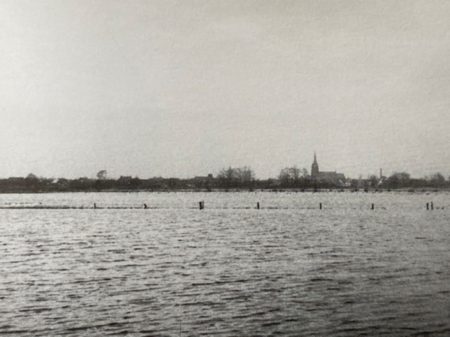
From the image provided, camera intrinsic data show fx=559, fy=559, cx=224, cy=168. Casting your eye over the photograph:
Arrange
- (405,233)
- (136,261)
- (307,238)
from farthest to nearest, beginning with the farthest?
(405,233), (307,238), (136,261)

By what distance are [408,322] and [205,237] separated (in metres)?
36.8

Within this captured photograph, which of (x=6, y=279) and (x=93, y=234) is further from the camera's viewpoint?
(x=93, y=234)

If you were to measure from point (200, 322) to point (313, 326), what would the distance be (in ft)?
14.4

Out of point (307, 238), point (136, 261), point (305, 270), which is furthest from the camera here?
point (307, 238)

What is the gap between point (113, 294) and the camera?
1080 inches

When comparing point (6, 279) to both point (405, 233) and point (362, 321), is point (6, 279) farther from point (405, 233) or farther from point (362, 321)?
point (405, 233)

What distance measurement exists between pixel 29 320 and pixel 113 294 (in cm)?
541

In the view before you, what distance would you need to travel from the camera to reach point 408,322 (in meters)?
21.9

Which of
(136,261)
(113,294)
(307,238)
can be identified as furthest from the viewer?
(307,238)

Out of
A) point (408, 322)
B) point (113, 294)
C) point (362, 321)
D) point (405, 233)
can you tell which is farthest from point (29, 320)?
point (405, 233)

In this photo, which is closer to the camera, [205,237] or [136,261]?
[136,261]

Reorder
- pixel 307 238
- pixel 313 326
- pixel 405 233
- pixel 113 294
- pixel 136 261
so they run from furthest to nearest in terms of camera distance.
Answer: pixel 405 233 → pixel 307 238 → pixel 136 261 → pixel 113 294 → pixel 313 326

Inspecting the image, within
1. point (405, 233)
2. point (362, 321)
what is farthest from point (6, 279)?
point (405, 233)

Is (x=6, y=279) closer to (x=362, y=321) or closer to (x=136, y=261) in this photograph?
(x=136, y=261)
